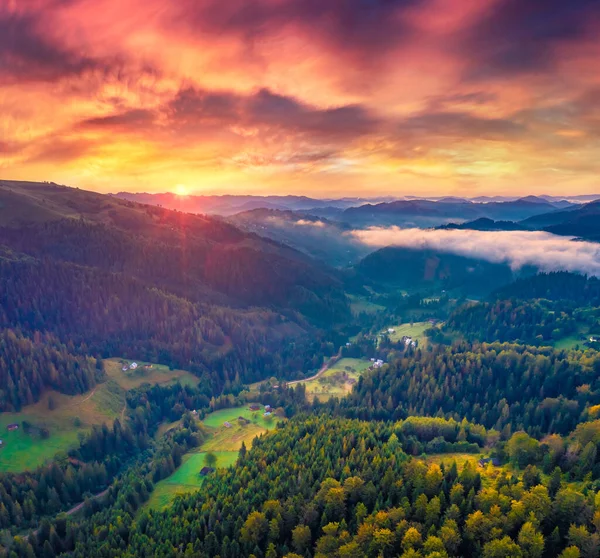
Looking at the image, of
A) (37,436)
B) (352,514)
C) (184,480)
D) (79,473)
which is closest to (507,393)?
(352,514)

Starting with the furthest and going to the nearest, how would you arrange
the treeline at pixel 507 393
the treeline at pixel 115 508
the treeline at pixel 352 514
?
1. the treeline at pixel 507 393
2. the treeline at pixel 115 508
3. the treeline at pixel 352 514

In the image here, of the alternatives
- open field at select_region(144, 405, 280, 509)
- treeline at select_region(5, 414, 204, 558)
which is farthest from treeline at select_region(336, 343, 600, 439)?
treeline at select_region(5, 414, 204, 558)

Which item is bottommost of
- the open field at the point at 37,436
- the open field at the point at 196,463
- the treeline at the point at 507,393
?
the open field at the point at 196,463

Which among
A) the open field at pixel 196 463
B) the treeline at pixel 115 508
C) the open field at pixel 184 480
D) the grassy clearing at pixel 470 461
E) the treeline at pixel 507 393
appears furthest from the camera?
the treeline at pixel 507 393

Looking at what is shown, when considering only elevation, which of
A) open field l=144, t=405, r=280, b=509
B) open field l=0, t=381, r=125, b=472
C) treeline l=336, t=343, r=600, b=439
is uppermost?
treeline l=336, t=343, r=600, b=439

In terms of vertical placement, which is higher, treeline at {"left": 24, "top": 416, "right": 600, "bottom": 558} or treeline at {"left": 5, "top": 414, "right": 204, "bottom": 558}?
treeline at {"left": 24, "top": 416, "right": 600, "bottom": 558}

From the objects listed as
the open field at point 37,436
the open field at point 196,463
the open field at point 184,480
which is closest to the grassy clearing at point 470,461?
the open field at point 196,463

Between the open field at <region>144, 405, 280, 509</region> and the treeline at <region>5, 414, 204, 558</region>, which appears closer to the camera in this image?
the treeline at <region>5, 414, 204, 558</region>

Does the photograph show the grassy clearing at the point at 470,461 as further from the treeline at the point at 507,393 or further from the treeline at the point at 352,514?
the treeline at the point at 507,393

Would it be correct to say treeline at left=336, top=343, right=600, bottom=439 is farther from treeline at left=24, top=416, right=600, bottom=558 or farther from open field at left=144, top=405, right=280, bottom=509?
treeline at left=24, top=416, right=600, bottom=558
